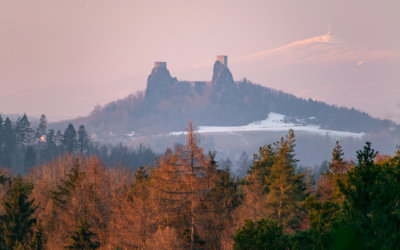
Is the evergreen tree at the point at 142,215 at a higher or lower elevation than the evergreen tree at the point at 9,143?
lower

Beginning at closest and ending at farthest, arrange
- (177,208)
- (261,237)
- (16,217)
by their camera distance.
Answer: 1. (261,237)
2. (177,208)
3. (16,217)

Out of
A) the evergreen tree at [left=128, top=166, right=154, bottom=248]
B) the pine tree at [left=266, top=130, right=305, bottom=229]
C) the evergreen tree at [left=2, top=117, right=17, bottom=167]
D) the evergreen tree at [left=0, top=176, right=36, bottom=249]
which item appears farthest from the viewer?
the evergreen tree at [left=2, top=117, right=17, bottom=167]

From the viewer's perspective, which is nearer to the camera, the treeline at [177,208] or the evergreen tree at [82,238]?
A: the evergreen tree at [82,238]

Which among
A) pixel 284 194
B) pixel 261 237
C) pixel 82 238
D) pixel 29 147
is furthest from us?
pixel 29 147

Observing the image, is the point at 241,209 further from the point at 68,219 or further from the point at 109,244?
the point at 68,219

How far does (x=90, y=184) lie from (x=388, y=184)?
3150 centimetres

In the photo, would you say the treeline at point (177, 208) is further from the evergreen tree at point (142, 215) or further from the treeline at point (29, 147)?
the treeline at point (29, 147)

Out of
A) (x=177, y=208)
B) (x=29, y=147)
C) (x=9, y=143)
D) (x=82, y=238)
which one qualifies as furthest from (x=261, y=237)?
(x=9, y=143)

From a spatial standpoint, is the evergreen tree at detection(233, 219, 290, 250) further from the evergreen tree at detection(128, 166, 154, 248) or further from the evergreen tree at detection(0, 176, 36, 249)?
the evergreen tree at detection(0, 176, 36, 249)

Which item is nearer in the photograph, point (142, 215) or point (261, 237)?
point (261, 237)

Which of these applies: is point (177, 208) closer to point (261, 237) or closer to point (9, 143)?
point (261, 237)

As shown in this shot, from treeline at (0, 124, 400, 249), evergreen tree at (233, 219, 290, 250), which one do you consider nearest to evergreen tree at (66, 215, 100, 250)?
treeline at (0, 124, 400, 249)

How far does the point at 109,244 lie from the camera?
3369 centimetres

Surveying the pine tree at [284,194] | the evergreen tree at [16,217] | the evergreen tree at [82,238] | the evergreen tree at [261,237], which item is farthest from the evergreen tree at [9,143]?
the evergreen tree at [261,237]
